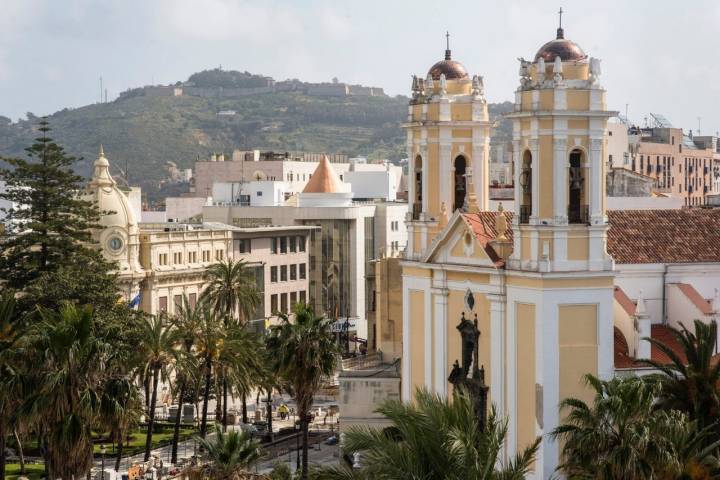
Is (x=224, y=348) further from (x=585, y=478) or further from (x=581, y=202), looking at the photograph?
(x=585, y=478)

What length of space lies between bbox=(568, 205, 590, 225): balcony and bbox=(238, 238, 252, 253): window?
55638 mm

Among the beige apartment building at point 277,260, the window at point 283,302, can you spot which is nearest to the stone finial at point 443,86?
the beige apartment building at point 277,260

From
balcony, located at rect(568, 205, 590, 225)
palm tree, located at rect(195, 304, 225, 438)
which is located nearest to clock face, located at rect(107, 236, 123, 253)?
palm tree, located at rect(195, 304, 225, 438)

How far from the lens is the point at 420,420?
35000mm

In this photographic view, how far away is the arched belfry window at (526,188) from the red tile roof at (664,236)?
7.73 metres

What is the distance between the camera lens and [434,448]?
34469mm

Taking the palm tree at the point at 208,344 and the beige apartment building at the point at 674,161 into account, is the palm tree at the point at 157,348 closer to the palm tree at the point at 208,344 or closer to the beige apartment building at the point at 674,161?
the palm tree at the point at 208,344

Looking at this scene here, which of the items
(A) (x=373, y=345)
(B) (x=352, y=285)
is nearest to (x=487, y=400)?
(A) (x=373, y=345)

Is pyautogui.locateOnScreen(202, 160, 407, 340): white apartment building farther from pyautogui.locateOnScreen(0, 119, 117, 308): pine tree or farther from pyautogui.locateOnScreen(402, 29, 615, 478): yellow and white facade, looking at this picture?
pyautogui.locateOnScreen(402, 29, 615, 478): yellow and white facade

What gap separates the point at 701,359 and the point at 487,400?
1192 centimetres

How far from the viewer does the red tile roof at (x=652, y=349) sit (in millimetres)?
56188

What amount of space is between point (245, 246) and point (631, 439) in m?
70.6

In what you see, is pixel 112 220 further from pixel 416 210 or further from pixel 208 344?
pixel 416 210

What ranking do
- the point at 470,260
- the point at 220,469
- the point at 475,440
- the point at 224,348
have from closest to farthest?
1. the point at 475,440
2. the point at 220,469
3. the point at 470,260
4. the point at 224,348
